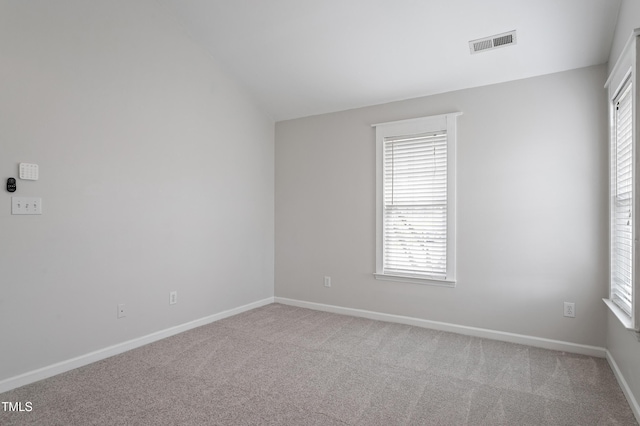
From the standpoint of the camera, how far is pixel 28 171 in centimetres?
253

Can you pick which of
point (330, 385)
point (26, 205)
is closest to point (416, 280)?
point (330, 385)

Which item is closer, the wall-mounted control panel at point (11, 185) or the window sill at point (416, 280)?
the wall-mounted control panel at point (11, 185)

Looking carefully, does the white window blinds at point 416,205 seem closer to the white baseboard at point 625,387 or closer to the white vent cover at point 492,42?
the white vent cover at point 492,42

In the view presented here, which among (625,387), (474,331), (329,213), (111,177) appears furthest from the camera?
(329,213)

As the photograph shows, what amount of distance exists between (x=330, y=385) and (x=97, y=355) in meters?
1.89

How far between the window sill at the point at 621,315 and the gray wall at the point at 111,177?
3540 mm

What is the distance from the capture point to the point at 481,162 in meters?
3.53

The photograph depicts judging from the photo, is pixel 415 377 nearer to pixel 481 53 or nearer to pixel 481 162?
pixel 481 162

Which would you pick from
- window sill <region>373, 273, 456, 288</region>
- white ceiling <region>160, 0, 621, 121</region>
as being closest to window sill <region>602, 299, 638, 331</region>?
window sill <region>373, 273, 456, 288</region>

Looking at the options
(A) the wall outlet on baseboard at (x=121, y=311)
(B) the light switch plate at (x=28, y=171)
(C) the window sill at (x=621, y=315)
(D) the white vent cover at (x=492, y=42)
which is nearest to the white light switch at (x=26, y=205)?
(B) the light switch plate at (x=28, y=171)

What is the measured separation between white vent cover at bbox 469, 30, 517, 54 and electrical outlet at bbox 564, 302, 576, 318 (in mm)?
2271

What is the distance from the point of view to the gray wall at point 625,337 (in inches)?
84.6

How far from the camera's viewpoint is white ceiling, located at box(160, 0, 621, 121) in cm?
283

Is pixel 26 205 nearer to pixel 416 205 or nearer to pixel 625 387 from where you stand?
pixel 416 205
